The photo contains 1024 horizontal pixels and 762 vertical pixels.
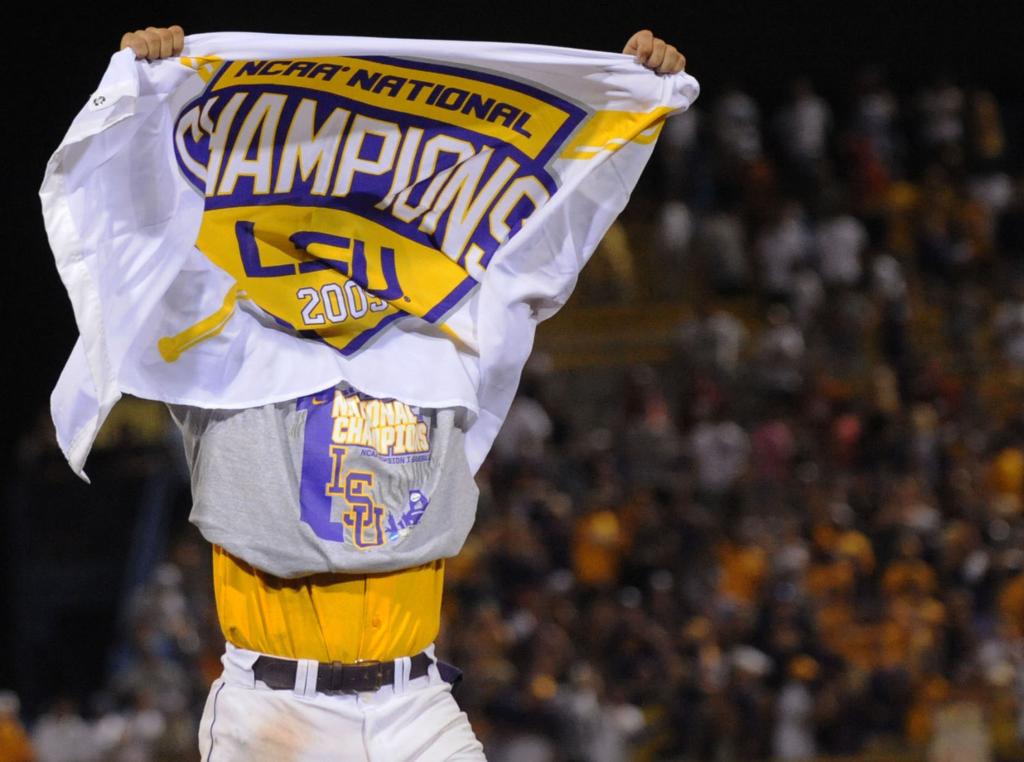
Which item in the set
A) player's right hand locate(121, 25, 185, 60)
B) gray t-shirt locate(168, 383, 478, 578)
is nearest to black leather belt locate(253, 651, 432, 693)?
gray t-shirt locate(168, 383, 478, 578)

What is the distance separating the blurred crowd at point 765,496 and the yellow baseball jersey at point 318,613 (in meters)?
4.73

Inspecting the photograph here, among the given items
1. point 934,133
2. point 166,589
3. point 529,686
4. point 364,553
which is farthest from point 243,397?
point 934,133

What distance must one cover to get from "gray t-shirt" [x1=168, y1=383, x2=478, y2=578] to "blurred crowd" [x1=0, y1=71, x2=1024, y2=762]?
476 centimetres

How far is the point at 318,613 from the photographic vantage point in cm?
306

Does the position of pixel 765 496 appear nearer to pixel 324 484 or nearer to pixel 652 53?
pixel 652 53

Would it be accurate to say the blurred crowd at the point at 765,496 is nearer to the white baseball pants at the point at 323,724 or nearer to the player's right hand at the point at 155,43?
the white baseball pants at the point at 323,724

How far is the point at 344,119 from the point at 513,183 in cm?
36

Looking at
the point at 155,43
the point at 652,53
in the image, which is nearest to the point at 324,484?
the point at 155,43

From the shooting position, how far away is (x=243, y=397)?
3070 mm

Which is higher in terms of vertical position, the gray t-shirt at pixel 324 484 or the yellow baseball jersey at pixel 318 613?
the gray t-shirt at pixel 324 484

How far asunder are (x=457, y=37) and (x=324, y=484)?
952 cm

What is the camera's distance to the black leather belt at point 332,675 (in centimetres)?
304

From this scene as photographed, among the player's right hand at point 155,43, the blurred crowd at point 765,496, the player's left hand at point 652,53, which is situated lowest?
the blurred crowd at point 765,496

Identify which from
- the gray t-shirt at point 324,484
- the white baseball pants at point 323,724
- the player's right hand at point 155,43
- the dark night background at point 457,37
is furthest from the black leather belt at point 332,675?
the dark night background at point 457,37
